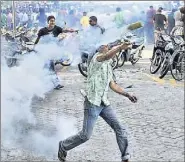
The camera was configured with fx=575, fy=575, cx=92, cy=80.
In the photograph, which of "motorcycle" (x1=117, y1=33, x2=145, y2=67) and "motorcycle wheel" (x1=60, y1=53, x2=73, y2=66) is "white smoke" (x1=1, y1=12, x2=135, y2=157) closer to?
"motorcycle wheel" (x1=60, y1=53, x2=73, y2=66)

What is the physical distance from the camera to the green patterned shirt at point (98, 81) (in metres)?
5.42

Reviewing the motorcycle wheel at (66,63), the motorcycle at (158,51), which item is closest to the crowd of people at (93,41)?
the motorcycle wheel at (66,63)

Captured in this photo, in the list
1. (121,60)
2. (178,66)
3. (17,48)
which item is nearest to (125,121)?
(121,60)

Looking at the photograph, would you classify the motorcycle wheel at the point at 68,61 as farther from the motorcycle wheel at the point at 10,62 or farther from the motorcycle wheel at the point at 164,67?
the motorcycle wheel at the point at 164,67

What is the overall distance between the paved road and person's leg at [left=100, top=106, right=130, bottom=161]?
1.07ft

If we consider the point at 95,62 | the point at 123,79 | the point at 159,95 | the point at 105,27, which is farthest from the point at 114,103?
the point at 95,62

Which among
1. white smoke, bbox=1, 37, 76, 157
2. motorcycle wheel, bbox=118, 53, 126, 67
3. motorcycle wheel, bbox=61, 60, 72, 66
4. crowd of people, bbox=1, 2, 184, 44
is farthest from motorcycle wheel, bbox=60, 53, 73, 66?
crowd of people, bbox=1, 2, 184, 44

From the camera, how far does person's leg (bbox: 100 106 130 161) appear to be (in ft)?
18.2

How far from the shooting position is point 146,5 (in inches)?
278

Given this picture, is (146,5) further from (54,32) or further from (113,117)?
(113,117)

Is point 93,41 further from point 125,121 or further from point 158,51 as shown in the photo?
point 158,51

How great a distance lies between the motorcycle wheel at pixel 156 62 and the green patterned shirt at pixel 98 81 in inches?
171

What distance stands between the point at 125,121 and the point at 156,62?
307 centimetres

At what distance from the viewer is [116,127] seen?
219 inches
